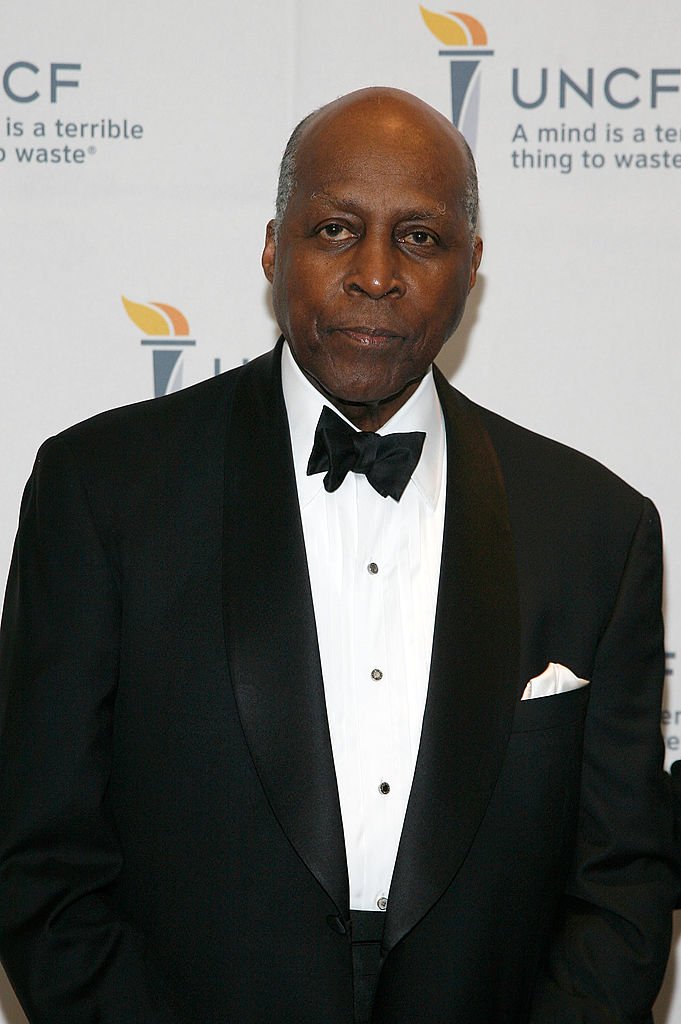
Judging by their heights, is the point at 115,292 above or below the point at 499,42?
below

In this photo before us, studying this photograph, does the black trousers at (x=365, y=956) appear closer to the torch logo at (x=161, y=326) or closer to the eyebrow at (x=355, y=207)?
the eyebrow at (x=355, y=207)

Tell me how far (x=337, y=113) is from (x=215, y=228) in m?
0.65

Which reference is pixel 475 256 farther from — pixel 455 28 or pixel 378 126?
pixel 455 28

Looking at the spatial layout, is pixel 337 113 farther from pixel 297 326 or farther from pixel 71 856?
pixel 71 856

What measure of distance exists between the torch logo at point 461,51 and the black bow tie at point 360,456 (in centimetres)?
85

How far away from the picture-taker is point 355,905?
1.56 m

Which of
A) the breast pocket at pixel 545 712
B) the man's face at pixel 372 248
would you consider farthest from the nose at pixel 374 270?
the breast pocket at pixel 545 712

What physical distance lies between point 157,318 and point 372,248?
2.54 ft

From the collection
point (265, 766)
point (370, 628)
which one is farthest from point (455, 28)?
point (265, 766)

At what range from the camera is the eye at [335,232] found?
1594 mm

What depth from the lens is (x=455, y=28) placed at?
2240mm

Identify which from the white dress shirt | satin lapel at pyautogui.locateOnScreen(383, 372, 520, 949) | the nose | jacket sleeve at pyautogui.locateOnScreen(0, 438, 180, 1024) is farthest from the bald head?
jacket sleeve at pyautogui.locateOnScreen(0, 438, 180, 1024)

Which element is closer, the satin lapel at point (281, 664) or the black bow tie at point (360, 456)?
the satin lapel at point (281, 664)

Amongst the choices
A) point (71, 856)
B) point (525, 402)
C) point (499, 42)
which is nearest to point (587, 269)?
point (525, 402)
